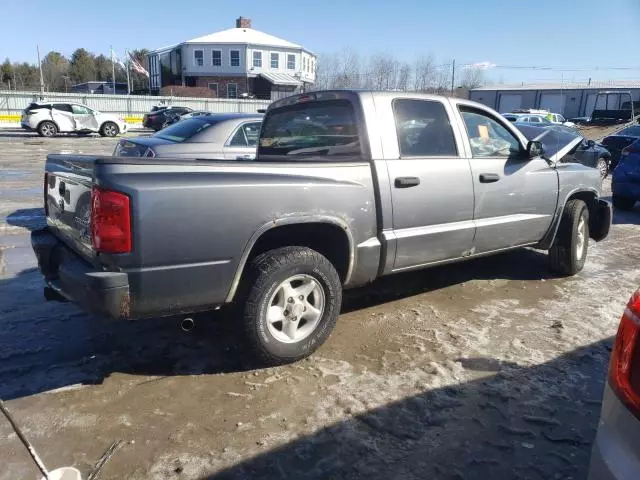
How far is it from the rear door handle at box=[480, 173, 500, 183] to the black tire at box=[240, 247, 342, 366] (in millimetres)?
1731

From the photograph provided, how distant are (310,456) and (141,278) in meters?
1.33

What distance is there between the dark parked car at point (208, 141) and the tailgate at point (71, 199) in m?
3.72

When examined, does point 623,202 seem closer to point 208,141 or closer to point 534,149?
point 534,149

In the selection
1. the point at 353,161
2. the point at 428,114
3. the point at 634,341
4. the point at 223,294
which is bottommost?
the point at 223,294

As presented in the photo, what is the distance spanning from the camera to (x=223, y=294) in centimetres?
329

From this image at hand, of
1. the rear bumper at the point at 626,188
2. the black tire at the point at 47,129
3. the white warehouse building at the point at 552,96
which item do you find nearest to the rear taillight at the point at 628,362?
the rear bumper at the point at 626,188

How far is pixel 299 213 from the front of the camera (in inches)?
137

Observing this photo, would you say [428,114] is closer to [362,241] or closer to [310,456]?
[362,241]

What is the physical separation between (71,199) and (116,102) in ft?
123

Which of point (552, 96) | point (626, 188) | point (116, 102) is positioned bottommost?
point (626, 188)

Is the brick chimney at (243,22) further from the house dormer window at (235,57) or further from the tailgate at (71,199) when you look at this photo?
the tailgate at (71,199)

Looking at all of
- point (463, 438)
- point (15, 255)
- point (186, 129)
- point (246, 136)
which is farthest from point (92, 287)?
point (186, 129)

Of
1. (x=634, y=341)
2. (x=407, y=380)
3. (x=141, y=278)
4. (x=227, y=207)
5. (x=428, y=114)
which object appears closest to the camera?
(x=634, y=341)

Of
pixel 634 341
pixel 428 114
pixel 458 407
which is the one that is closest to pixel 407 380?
pixel 458 407
